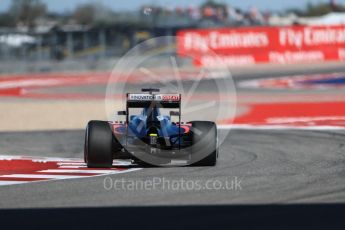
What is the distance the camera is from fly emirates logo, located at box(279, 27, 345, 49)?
153 feet

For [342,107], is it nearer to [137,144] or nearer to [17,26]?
[137,144]

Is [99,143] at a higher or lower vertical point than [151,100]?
lower

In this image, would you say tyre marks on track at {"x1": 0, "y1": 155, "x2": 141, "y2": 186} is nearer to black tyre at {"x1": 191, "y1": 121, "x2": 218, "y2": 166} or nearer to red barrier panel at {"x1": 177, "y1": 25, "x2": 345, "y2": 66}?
black tyre at {"x1": 191, "y1": 121, "x2": 218, "y2": 166}

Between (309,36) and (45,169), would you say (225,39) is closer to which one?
(309,36)

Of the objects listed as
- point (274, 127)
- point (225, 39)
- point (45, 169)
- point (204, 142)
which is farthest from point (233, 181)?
point (225, 39)

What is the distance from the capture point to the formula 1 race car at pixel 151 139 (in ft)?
38.4

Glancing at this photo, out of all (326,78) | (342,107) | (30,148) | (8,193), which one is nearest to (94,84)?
(326,78)

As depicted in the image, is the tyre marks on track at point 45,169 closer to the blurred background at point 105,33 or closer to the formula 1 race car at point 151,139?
the formula 1 race car at point 151,139

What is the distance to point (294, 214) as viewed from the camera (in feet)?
26.1

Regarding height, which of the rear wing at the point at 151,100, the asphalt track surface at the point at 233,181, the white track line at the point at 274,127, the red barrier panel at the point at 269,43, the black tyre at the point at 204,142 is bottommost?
the white track line at the point at 274,127

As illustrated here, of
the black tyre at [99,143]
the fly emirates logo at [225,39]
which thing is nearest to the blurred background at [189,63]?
the fly emirates logo at [225,39]

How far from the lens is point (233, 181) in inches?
407

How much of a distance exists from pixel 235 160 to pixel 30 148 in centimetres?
464

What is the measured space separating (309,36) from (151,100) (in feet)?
118
